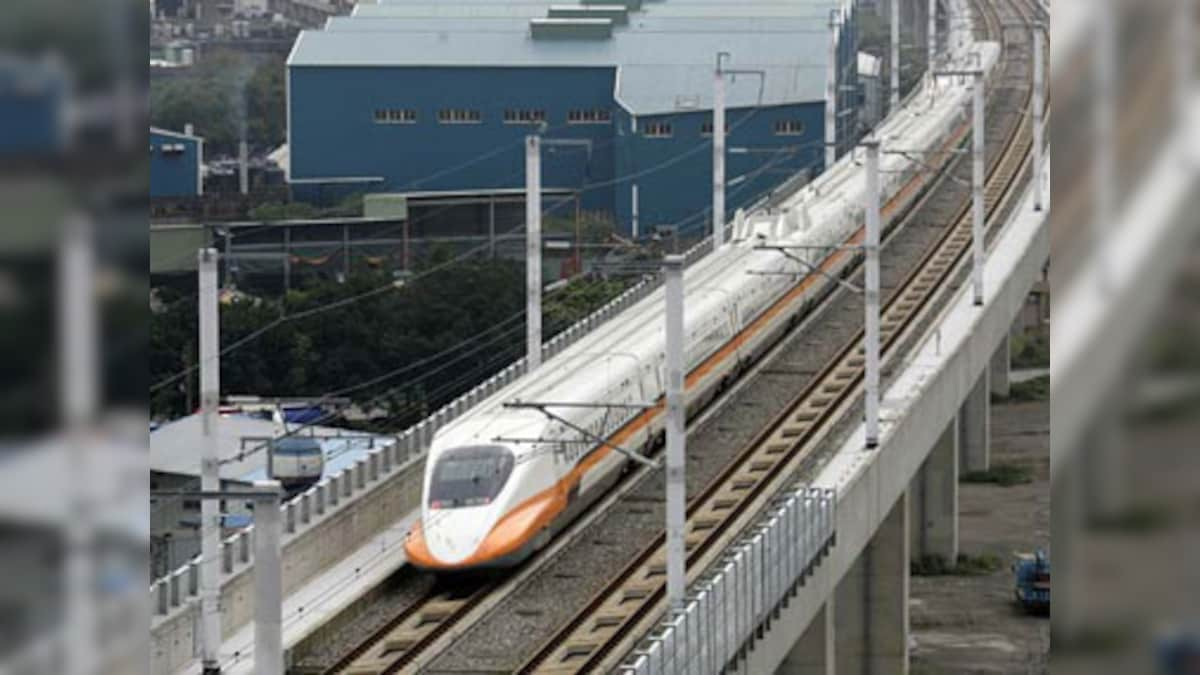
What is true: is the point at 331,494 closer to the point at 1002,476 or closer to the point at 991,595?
the point at 991,595

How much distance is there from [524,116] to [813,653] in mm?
26703

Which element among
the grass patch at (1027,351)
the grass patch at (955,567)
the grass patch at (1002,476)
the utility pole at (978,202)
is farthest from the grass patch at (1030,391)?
the utility pole at (978,202)

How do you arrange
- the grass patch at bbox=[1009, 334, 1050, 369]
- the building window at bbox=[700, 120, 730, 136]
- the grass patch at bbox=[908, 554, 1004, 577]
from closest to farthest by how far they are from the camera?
1. the grass patch at bbox=[908, 554, 1004, 577]
2. the building window at bbox=[700, 120, 730, 136]
3. the grass patch at bbox=[1009, 334, 1050, 369]

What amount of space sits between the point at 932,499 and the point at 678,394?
834 inches

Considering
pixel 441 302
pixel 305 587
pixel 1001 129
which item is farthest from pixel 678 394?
pixel 1001 129

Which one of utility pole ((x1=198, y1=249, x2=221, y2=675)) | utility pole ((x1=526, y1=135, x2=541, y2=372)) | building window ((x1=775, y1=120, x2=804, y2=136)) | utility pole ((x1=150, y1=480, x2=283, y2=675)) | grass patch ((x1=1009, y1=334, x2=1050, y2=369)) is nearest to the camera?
utility pole ((x1=150, y1=480, x2=283, y2=675))

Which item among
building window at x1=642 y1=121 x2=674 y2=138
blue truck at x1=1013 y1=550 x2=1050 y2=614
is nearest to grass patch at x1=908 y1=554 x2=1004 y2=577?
blue truck at x1=1013 y1=550 x2=1050 y2=614

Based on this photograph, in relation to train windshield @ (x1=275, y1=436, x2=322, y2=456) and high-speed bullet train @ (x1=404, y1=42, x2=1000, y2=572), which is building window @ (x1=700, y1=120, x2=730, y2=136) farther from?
train windshield @ (x1=275, y1=436, x2=322, y2=456)

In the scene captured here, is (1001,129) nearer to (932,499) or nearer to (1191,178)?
(932,499)

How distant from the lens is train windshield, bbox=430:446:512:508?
18625 millimetres

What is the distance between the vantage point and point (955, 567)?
3762 centimetres

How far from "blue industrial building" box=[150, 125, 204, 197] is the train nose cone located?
25760 millimetres

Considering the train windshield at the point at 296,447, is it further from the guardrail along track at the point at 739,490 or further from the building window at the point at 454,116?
the building window at the point at 454,116

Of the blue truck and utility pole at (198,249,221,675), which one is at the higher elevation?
utility pole at (198,249,221,675)
